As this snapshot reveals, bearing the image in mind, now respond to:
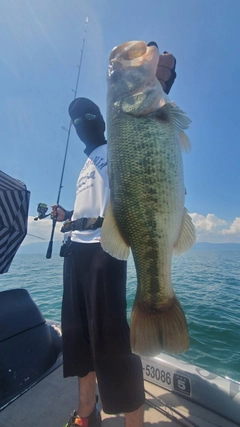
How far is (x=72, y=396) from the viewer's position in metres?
2.95

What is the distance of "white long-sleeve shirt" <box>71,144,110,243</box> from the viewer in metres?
2.15

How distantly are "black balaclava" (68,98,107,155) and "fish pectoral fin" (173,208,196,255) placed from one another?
56.4 inches

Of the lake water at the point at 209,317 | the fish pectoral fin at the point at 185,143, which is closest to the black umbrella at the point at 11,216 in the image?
the fish pectoral fin at the point at 185,143

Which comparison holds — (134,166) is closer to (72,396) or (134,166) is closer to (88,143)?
(88,143)

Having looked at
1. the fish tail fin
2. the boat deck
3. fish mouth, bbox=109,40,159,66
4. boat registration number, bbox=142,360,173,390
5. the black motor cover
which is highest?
fish mouth, bbox=109,40,159,66

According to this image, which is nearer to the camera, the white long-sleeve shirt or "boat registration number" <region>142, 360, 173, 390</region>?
the white long-sleeve shirt

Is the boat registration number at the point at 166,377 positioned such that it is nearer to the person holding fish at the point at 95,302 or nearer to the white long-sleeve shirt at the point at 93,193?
the person holding fish at the point at 95,302

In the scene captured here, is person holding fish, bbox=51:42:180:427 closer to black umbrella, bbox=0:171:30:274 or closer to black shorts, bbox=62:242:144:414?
black shorts, bbox=62:242:144:414

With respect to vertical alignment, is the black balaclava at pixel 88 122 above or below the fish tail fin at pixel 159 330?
above

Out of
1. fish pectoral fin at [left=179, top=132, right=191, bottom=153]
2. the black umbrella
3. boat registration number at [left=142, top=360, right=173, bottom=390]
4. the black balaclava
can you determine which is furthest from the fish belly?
the black umbrella

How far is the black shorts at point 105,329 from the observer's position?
1828mm

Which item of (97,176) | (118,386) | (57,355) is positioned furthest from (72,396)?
(97,176)

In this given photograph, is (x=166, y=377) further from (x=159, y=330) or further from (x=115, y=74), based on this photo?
(x=115, y=74)

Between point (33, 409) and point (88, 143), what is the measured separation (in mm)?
3233
